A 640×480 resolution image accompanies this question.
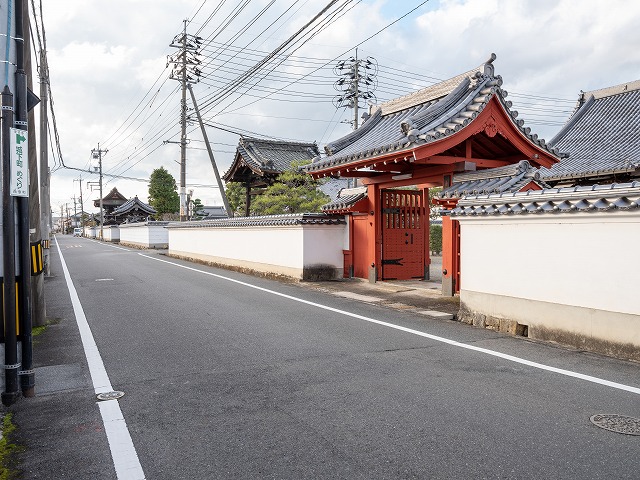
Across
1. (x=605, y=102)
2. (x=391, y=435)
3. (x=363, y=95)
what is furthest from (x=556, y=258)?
(x=363, y=95)

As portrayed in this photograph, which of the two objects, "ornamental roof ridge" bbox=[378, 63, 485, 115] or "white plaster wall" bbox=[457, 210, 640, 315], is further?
"ornamental roof ridge" bbox=[378, 63, 485, 115]

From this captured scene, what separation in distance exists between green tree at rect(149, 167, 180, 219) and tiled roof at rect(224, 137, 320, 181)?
97.4ft

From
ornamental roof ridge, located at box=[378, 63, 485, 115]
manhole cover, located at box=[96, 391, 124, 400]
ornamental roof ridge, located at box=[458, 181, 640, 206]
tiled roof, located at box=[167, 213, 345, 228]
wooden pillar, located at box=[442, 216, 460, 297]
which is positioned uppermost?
ornamental roof ridge, located at box=[378, 63, 485, 115]

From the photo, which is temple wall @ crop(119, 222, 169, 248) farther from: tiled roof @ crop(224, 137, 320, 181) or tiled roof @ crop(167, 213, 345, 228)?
tiled roof @ crop(167, 213, 345, 228)

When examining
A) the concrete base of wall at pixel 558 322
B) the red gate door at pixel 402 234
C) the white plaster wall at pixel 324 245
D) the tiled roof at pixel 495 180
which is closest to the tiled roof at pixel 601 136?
the red gate door at pixel 402 234

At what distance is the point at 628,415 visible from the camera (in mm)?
4289

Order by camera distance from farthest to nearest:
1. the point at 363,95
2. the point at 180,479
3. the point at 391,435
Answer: the point at 363,95, the point at 391,435, the point at 180,479

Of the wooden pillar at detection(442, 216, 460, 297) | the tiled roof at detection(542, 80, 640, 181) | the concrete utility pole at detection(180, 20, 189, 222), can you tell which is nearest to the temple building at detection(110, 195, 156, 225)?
the concrete utility pole at detection(180, 20, 189, 222)

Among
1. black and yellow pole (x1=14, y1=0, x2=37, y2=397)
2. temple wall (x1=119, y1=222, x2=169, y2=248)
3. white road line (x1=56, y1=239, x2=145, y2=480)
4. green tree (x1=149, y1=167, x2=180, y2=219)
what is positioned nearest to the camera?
white road line (x1=56, y1=239, x2=145, y2=480)

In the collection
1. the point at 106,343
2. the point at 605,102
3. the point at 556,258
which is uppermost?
the point at 605,102

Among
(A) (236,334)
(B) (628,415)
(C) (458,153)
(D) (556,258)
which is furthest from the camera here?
(C) (458,153)

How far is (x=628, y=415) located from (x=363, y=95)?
3075 centimetres

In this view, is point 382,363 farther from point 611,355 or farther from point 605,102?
point 605,102

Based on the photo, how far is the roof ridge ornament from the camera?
→ 12.0 m
